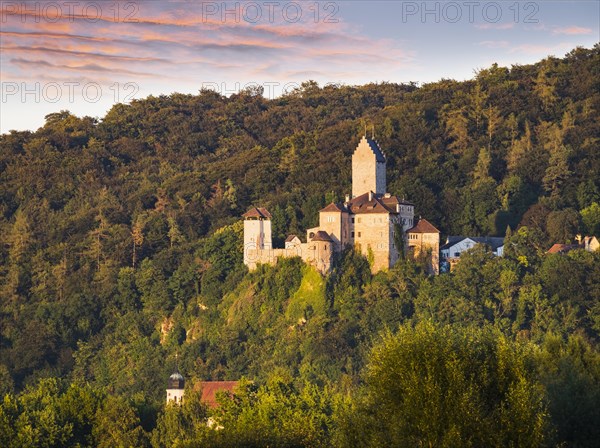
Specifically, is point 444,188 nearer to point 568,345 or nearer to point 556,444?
point 568,345

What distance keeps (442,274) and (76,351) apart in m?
20.8

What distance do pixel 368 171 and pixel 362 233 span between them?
6.20 m

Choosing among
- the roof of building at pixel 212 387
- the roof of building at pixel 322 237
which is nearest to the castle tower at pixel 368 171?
the roof of building at pixel 322 237

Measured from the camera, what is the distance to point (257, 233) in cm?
8106

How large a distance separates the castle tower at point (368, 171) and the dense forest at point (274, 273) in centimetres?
375

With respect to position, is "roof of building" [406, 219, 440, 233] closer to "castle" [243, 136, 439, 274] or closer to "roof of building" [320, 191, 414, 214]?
"castle" [243, 136, 439, 274]

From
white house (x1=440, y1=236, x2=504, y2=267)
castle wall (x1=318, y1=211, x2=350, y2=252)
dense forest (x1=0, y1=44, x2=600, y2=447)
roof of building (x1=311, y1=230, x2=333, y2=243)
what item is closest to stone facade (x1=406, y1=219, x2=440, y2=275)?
dense forest (x1=0, y1=44, x2=600, y2=447)

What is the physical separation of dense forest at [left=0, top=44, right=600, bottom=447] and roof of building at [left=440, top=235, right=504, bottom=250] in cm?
81

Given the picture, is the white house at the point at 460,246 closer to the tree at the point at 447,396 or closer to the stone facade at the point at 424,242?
the stone facade at the point at 424,242

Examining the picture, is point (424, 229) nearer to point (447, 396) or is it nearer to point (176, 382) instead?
point (176, 382)

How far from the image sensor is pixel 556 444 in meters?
41.3

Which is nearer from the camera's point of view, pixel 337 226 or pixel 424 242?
pixel 337 226

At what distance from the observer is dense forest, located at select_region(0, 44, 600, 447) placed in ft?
200

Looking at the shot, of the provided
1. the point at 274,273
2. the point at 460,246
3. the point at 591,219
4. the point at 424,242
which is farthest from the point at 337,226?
the point at 591,219
